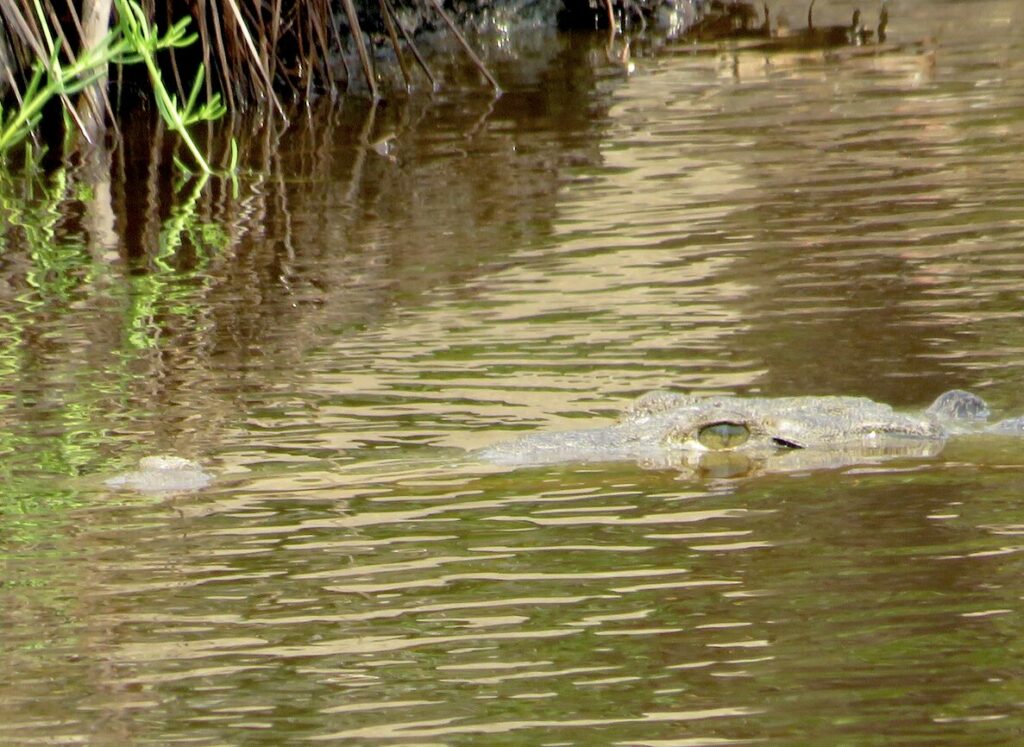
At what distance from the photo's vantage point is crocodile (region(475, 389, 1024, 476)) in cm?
462

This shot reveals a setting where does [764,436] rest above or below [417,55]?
below

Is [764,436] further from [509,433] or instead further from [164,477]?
[164,477]

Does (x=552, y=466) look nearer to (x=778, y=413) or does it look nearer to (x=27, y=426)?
(x=778, y=413)

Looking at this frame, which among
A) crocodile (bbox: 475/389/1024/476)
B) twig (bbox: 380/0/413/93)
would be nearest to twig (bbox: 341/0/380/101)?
twig (bbox: 380/0/413/93)

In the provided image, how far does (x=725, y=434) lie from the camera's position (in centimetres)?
468

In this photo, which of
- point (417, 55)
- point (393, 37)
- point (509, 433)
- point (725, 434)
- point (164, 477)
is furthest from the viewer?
point (417, 55)

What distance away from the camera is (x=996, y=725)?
2.96m

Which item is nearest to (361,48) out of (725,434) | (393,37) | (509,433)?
(393,37)

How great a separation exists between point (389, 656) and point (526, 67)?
8.87 meters

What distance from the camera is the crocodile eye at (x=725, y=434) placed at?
467 cm

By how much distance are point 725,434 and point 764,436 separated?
3.9 inches

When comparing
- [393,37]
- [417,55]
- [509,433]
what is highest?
[393,37]

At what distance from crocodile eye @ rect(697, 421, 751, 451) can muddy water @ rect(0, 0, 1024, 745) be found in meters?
0.23

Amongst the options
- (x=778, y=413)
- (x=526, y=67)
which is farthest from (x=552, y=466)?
(x=526, y=67)
